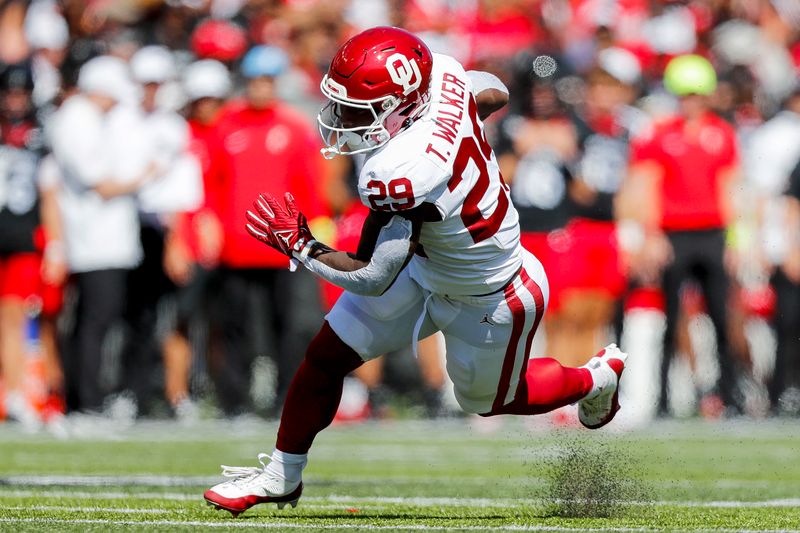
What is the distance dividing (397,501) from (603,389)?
0.84m

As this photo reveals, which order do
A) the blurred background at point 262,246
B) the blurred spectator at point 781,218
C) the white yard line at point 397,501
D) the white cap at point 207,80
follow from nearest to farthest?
1. the white yard line at point 397,501
2. the blurred background at point 262,246
3. the white cap at point 207,80
4. the blurred spectator at point 781,218

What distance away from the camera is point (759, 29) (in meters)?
12.7

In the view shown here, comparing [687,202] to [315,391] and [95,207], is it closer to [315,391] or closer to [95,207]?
[95,207]

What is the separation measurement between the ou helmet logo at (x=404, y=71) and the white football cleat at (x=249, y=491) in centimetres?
135

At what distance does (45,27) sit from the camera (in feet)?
36.4

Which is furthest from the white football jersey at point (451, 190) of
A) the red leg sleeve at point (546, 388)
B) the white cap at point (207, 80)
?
the white cap at point (207, 80)

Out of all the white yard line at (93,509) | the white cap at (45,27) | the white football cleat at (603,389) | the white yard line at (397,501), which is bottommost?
the white yard line at (397,501)

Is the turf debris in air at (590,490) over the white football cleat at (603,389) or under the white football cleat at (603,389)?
under

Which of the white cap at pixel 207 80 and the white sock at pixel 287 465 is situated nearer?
the white sock at pixel 287 465

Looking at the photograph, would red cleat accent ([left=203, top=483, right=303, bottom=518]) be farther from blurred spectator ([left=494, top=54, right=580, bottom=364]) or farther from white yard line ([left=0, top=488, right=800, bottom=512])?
blurred spectator ([left=494, top=54, right=580, bottom=364])

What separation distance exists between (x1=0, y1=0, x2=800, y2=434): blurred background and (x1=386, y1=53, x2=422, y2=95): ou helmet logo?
15.4 ft

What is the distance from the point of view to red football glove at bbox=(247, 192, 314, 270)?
480cm

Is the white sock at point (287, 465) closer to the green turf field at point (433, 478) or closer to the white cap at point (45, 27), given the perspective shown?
the green turf field at point (433, 478)

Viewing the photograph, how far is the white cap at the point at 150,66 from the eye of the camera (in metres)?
10.3
